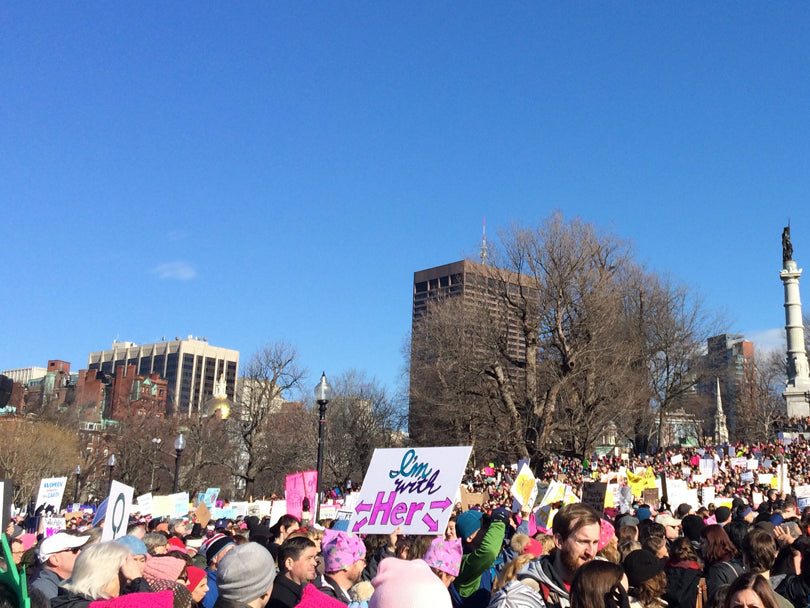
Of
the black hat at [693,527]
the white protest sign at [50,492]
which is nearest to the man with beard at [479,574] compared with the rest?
the black hat at [693,527]

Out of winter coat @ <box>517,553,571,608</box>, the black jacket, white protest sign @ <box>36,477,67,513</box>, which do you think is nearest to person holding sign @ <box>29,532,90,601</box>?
the black jacket

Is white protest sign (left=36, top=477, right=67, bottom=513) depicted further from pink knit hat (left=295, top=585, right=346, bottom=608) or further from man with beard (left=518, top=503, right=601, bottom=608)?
man with beard (left=518, top=503, right=601, bottom=608)

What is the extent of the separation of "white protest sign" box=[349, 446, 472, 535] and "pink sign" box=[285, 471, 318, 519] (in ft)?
21.4

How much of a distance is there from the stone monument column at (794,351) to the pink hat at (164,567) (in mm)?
49358

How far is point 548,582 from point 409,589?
90 centimetres

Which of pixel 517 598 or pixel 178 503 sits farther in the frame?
pixel 178 503

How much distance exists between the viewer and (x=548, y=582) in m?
3.97

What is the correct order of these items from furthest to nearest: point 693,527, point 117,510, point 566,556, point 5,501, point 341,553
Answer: point 693,527, point 117,510, point 5,501, point 341,553, point 566,556

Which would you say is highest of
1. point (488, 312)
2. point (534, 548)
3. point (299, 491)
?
point (488, 312)

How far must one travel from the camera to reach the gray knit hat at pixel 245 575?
3.91 meters

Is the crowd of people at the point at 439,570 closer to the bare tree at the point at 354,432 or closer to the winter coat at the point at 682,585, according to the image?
the winter coat at the point at 682,585

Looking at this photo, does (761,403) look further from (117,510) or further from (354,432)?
(117,510)

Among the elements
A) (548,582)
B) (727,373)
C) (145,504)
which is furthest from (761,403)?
(548,582)

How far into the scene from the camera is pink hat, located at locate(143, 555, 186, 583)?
5.22 metres
